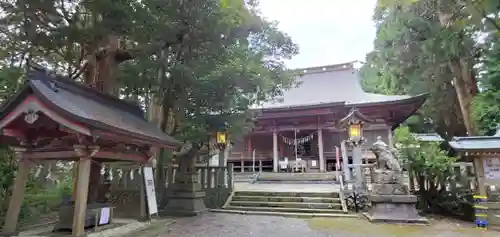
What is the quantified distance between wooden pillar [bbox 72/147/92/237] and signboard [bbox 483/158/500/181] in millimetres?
9584

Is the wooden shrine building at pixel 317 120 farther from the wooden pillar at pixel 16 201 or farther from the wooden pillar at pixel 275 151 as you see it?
the wooden pillar at pixel 16 201

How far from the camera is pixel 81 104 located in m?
5.66

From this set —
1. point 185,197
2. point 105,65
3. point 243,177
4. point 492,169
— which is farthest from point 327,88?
point 105,65

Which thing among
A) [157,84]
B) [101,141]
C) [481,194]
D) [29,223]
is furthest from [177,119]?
[481,194]

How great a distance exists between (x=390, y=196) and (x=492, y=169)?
2.69 m

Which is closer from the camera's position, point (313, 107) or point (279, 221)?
point (279, 221)

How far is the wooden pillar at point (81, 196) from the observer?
5.04 m

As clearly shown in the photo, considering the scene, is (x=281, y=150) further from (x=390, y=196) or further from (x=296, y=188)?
(x=390, y=196)

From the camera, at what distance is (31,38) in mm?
7207

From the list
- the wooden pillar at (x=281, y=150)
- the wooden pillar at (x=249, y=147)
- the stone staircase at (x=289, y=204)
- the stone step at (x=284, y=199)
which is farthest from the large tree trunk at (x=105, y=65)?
the wooden pillar at (x=281, y=150)

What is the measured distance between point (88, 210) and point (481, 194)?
9557 millimetres

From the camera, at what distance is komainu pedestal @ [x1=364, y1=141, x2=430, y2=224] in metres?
8.16

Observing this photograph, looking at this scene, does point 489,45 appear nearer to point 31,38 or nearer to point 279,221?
point 279,221

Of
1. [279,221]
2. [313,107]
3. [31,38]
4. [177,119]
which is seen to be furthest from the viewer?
[313,107]
